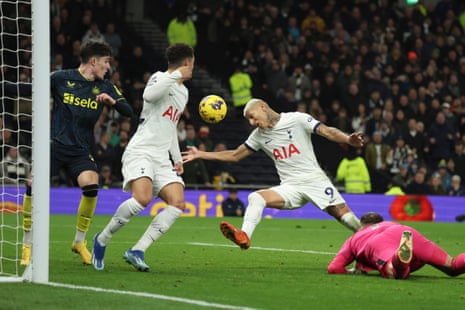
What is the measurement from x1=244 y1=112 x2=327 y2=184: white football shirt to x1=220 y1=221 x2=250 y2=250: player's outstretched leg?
4.55 ft

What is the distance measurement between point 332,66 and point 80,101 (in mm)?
16902

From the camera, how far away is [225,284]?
9.08 meters

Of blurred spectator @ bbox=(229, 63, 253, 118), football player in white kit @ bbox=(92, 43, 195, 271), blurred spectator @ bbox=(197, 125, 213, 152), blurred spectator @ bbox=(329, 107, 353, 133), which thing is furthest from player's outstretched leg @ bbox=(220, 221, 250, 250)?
blurred spectator @ bbox=(229, 63, 253, 118)

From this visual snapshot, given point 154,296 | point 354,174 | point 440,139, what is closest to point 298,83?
point 354,174

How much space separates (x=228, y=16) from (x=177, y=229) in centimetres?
1206

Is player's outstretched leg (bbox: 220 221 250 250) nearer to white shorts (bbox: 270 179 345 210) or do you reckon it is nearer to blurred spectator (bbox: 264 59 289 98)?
white shorts (bbox: 270 179 345 210)

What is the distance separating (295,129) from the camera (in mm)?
11586

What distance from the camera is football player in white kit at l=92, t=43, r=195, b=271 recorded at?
1016 centimetres

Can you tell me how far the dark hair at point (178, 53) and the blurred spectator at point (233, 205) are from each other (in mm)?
12279

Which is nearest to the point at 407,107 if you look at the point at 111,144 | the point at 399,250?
the point at 111,144

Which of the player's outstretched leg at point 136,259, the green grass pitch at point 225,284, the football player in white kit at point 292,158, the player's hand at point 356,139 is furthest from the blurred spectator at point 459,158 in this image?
→ the player's outstretched leg at point 136,259

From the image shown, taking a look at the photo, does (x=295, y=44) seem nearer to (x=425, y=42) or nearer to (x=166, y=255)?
(x=425, y=42)

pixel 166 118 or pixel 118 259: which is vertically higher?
pixel 166 118

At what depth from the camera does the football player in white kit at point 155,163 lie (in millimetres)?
10156
